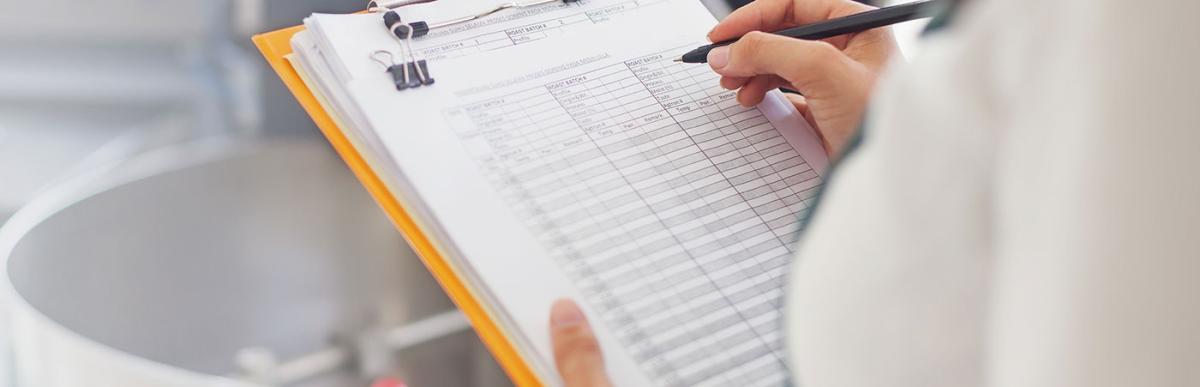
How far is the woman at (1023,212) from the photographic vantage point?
0.74 ft

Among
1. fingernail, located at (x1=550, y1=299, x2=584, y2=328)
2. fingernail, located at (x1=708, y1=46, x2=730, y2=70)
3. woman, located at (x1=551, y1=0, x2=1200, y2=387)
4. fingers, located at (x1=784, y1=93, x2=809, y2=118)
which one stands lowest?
woman, located at (x1=551, y1=0, x2=1200, y2=387)

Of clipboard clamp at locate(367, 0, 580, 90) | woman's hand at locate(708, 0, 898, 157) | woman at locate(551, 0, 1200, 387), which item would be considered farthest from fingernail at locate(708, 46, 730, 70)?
woman at locate(551, 0, 1200, 387)

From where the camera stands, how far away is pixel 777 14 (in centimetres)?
64

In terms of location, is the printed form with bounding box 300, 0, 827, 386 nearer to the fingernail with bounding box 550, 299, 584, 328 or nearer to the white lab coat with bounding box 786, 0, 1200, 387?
the fingernail with bounding box 550, 299, 584, 328

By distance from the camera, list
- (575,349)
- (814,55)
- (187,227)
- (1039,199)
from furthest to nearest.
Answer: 1. (187,227)
2. (814,55)
3. (575,349)
4. (1039,199)

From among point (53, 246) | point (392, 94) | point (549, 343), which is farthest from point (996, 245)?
point (53, 246)

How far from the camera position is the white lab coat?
0.22 meters

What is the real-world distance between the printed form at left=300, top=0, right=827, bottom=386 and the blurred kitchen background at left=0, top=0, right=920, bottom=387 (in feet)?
0.37

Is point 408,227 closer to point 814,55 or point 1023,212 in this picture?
point 814,55

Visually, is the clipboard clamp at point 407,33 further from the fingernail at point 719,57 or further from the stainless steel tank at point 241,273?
the stainless steel tank at point 241,273

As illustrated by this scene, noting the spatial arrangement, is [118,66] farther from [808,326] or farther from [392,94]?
[808,326]

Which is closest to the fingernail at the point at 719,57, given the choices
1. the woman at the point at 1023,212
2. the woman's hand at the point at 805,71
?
the woman's hand at the point at 805,71

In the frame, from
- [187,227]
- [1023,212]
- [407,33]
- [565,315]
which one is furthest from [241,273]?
[1023,212]

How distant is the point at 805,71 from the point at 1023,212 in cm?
33
